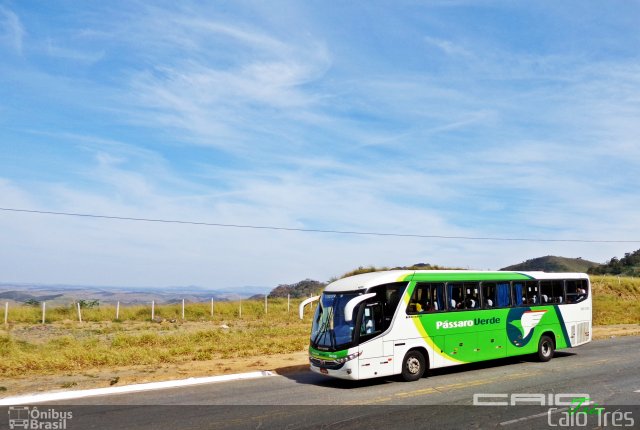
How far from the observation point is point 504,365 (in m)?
18.3

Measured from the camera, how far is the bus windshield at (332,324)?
1459cm

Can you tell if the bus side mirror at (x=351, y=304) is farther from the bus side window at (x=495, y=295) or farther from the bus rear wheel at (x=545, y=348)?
the bus rear wheel at (x=545, y=348)

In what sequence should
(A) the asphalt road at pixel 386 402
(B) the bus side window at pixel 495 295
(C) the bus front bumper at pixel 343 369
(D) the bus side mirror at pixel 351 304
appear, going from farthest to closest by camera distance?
(B) the bus side window at pixel 495 295 < (C) the bus front bumper at pixel 343 369 < (D) the bus side mirror at pixel 351 304 < (A) the asphalt road at pixel 386 402

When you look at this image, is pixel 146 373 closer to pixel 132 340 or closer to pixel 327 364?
pixel 327 364

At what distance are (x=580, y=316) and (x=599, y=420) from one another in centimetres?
1126

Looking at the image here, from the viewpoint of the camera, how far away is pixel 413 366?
1559 centimetres

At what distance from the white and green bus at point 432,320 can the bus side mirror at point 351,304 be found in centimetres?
2

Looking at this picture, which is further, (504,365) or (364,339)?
(504,365)

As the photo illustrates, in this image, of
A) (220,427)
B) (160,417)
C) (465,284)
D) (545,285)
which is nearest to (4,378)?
(160,417)

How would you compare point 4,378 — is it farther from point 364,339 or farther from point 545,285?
point 545,285

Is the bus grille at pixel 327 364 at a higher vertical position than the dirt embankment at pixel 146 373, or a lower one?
higher

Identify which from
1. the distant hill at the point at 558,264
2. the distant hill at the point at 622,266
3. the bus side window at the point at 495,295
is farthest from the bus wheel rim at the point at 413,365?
the distant hill at the point at 558,264

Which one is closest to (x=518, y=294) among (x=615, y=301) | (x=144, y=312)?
(x=144, y=312)

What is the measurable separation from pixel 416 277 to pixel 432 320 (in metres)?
1.27
